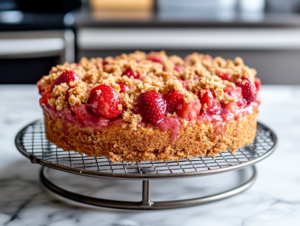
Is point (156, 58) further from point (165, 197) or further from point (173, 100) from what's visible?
point (165, 197)

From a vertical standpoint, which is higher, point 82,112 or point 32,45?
point 82,112

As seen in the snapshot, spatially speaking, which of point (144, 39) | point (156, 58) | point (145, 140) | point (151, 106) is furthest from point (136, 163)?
point (144, 39)

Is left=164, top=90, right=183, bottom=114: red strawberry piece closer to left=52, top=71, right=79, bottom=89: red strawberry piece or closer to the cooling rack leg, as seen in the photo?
the cooling rack leg

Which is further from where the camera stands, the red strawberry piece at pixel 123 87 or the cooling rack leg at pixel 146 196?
the red strawberry piece at pixel 123 87

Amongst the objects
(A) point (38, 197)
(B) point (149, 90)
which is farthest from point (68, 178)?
(B) point (149, 90)

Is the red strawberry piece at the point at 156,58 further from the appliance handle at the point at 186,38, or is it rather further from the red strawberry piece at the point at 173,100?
the appliance handle at the point at 186,38

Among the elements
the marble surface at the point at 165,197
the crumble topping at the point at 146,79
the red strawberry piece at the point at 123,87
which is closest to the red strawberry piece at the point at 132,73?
the crumble topping at the point at 146,79

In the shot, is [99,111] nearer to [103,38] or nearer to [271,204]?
[271,204]
